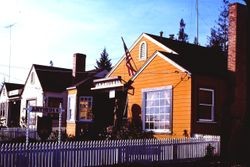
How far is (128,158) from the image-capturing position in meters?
16.0

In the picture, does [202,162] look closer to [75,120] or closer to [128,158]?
[128,158]

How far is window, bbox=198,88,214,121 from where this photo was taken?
791 inches

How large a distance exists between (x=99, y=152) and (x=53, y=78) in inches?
958

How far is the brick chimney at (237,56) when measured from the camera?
20.9m

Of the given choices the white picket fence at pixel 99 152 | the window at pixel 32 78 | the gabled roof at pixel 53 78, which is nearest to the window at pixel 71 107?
the gabled roof at pixel 53 78

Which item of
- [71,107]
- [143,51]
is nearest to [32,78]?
[71,107]

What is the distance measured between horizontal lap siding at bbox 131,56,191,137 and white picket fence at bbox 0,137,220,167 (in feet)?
6.25

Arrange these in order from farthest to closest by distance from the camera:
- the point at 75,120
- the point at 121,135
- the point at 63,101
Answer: the point at 63,101 → the point at 75,120 → the point at 121,135

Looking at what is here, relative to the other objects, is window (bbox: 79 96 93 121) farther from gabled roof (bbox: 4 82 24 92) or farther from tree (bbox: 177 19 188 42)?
tree (bbox: 177 19 188 42)

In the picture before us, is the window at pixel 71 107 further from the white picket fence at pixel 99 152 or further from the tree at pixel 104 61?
the tree at pixel 104 61

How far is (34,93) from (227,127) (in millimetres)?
22919

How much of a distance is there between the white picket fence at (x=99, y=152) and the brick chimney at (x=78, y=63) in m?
19.2

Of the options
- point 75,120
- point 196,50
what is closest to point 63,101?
point 75,120

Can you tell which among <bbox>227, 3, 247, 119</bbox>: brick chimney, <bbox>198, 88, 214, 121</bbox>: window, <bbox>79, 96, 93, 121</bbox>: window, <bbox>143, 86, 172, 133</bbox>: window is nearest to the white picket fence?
<bbox>198, 88, 214, 121</bbox>: window
